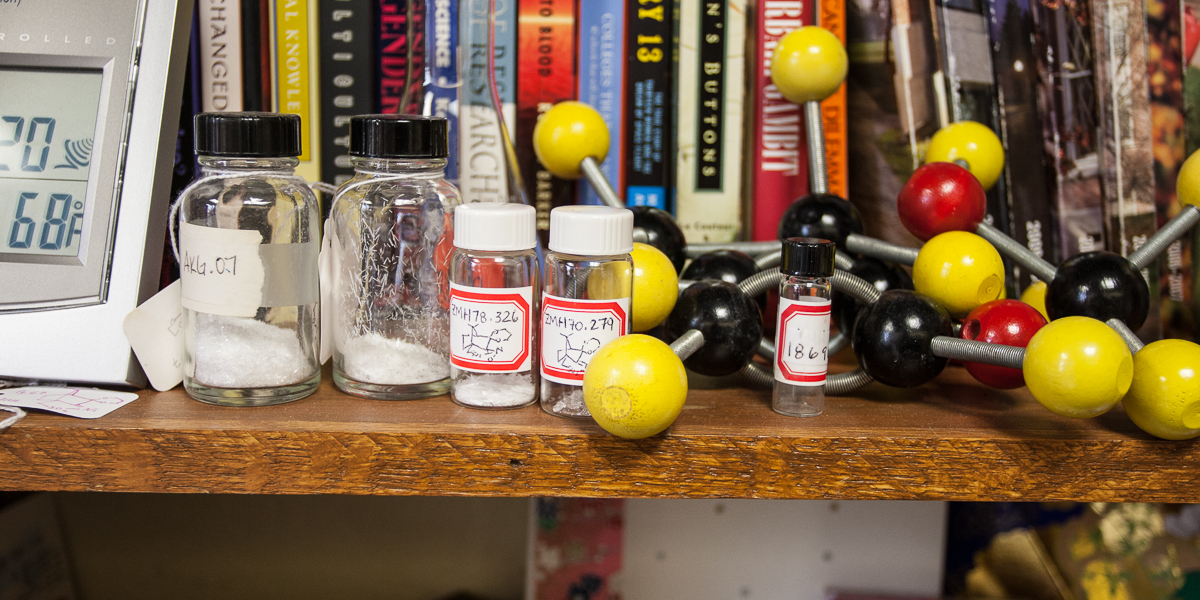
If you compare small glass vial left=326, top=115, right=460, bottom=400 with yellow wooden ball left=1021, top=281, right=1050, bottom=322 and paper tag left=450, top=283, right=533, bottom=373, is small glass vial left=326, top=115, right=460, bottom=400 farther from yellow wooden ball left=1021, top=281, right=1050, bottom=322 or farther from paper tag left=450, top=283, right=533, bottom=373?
yellow wooden ball left=1021, top=281, right=1050, bottom=322

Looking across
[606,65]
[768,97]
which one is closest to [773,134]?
[768,97]

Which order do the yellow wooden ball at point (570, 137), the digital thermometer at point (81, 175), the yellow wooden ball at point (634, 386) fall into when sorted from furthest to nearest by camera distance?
the yellow wooden ball at point (570, 137)
the digital thermometer at point (81, 175)
the yellow wooden ball at point (634, 386)

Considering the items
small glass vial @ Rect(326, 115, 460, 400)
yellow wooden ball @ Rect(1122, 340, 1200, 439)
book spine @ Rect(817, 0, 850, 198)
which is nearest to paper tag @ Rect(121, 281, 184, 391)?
small glass vial @ Rect(326, 115, 460, 400)

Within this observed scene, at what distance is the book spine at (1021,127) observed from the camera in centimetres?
75

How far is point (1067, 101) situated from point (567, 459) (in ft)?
1.89

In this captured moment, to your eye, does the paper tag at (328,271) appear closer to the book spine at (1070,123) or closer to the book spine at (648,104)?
the book spine at (648,104)

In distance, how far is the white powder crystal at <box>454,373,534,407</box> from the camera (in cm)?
58

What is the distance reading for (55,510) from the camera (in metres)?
0.87

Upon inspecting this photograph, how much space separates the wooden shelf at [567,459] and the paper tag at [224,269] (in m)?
0.08

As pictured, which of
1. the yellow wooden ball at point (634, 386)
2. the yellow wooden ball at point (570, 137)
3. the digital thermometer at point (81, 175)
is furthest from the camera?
the yellow wooden ball at point (570, 137)

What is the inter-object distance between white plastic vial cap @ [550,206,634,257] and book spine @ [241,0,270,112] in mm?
337

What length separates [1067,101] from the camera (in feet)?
2.45

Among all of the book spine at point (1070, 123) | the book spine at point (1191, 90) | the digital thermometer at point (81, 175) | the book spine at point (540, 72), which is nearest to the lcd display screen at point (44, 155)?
the digital thermometer at point (81, 175)

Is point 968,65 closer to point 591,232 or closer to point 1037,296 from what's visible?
point 1037,296
